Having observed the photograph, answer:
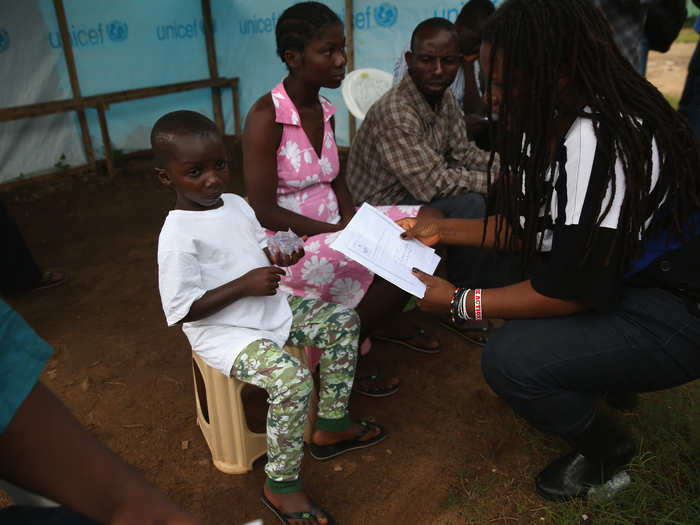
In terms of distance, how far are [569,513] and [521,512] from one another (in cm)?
15

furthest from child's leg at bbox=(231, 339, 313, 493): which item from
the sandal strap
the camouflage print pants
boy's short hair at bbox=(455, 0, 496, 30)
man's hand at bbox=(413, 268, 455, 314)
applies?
boy's short hair at bbox=(455, 0, 496, 30)

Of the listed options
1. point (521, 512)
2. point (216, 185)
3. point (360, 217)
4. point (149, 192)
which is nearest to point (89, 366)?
point (216, 185)

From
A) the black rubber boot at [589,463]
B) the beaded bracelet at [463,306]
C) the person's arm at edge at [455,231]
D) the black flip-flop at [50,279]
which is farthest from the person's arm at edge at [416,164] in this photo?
the black flip-flop at [50,279]

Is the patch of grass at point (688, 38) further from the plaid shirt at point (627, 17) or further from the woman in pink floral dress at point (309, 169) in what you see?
the woman in pink floral dress at point (309, 169)

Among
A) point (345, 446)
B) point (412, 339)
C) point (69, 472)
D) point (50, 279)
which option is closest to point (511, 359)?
point (345, 446)

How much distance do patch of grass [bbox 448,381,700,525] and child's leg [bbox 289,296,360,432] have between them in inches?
20.9

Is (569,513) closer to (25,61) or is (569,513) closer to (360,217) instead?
(360,217)

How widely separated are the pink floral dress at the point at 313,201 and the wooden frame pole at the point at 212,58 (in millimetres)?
5225

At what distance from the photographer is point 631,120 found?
1407 millimetres

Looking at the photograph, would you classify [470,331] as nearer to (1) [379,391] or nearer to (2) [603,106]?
(1) [379,391]

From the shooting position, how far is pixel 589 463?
1840 millimetres

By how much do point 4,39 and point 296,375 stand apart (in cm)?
535

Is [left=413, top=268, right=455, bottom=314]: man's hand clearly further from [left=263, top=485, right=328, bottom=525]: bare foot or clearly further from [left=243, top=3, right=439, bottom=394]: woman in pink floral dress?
[left=263, top=485, right=328, bottom=525]: bare foot

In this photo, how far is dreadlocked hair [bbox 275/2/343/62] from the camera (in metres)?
2.14
